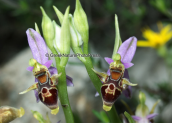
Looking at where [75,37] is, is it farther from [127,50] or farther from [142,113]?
[142,113]

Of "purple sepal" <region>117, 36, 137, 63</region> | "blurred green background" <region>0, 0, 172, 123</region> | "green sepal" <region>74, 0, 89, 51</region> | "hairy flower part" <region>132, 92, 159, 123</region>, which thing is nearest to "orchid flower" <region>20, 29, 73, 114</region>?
"green sepal" <region>74, 0, 89, 51</region>

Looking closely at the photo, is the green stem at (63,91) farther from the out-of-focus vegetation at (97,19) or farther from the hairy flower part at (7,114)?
the out-of-focus vegetation at (97,19)

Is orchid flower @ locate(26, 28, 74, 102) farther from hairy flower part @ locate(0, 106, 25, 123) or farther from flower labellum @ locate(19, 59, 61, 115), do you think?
hairy flower part @ locate(0, 106, 25, 123)

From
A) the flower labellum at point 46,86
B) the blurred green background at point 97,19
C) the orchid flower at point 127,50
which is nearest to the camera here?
the flower labellum at point 46,86

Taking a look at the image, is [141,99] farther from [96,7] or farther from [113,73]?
[96,7]

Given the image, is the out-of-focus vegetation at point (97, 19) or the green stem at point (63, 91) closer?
the green stem at point (63, 91)

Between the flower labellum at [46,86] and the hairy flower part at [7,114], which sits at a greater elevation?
the flower labellum at [46,86]

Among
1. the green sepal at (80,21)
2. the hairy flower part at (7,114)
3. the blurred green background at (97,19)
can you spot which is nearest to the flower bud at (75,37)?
the green sepal at (80,21)
